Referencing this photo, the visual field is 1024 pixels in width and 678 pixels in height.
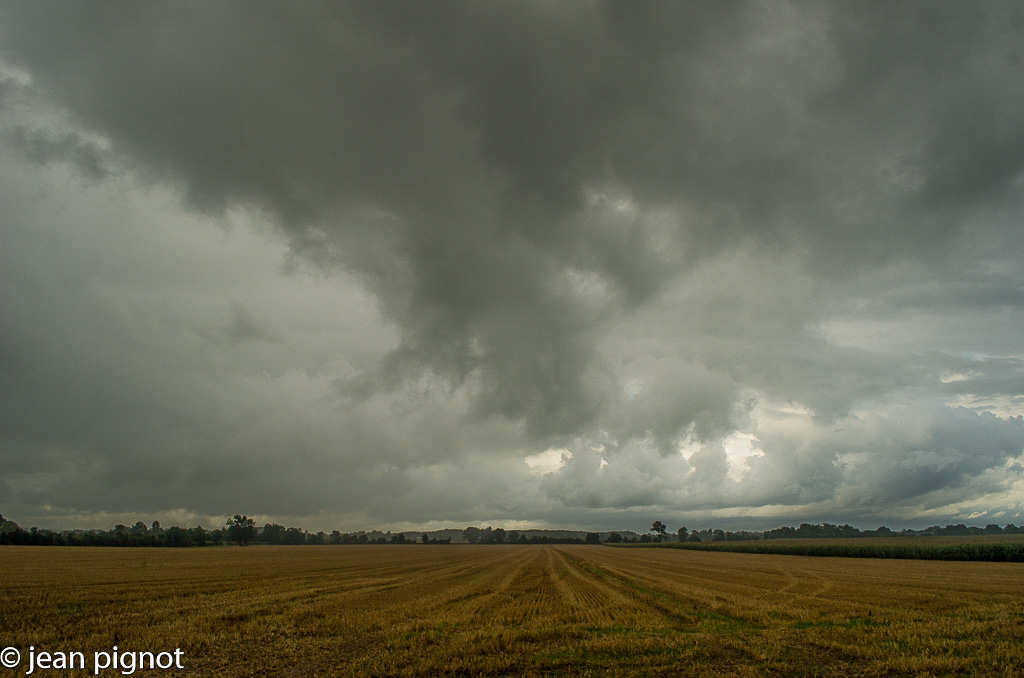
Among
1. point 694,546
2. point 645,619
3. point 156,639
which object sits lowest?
point 694,546

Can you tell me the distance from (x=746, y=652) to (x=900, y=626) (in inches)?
345

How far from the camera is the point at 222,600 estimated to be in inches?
1065

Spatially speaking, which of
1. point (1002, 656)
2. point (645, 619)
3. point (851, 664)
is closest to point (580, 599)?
point (645, 619)

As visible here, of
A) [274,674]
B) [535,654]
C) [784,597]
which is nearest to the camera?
[274,674]

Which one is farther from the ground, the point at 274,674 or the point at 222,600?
the point at 274,674

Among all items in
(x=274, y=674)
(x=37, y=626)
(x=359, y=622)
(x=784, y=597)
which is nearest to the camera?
(x=274, y=674)

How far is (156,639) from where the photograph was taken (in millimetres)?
17000

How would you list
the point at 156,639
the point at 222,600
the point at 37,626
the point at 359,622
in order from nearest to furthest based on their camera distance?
the point at 156,639 < the point at 37,626 < the point at 359,622 < the point at 222,600

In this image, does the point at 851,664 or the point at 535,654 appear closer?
the point at 851,664

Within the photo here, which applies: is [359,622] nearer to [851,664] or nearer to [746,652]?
[746,652]

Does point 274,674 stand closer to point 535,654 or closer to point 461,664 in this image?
point 461,664

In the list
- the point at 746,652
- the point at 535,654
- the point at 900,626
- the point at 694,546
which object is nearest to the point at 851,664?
the point at 746,652

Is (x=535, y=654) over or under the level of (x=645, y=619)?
over

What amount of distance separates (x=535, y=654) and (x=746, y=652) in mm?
6841
